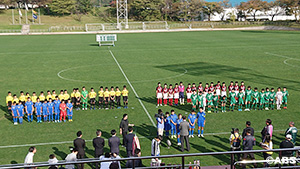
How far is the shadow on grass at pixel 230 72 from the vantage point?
80.5ft

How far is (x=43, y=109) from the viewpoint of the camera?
16562mm

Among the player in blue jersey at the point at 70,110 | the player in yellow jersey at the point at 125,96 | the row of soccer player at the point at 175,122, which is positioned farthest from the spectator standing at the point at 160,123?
the player in yellow jersey at the point at 125,96

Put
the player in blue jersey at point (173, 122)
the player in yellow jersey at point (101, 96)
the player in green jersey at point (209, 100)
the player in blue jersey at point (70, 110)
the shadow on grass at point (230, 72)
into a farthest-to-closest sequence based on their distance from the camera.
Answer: the shadow on grass at point (230, 72)
the player in yellow jersey at point (101, 96)
the player in green jersey at point (209, 100)
the player in blue jersey at point (70, 110)
the player in blue jersey at point (173, 122)

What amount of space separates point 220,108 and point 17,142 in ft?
36.4

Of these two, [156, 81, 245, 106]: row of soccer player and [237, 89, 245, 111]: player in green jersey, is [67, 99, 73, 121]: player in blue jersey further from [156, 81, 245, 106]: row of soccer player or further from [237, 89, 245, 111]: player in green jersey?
[237, 89, 245, 111]: player in green jersey

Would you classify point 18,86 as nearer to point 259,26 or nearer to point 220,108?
point 220,108

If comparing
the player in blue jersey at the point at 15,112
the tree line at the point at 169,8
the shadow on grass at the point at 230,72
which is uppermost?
the tree line at the point at 169,8

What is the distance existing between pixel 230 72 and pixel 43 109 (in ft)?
57.7

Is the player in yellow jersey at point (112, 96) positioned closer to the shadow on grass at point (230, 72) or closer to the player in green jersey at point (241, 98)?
the player in green jersey at point (241, 98)

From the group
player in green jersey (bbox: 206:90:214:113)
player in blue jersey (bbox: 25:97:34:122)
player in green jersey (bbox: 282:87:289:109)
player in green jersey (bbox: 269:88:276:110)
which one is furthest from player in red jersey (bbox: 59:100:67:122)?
player in green jersey (bbox: 282:87:289:109)

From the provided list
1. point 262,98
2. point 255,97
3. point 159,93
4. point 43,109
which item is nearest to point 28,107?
point 43,109

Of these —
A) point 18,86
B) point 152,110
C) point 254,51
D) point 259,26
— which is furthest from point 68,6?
point 152,110

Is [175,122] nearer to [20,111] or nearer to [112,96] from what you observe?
[112,96]

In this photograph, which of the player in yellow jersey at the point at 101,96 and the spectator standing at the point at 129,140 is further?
the player in yellow jersey at the point at 101,96
